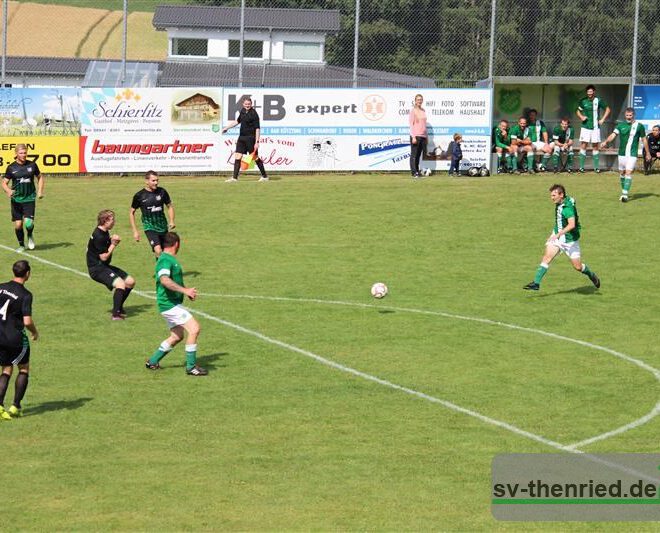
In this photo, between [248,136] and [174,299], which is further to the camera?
[248,136]

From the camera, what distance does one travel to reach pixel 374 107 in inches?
1490

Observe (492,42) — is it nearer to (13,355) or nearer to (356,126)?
(356,126)

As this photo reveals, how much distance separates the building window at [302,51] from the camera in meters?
63.0

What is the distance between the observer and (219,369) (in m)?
19.0

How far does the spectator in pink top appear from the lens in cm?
3682

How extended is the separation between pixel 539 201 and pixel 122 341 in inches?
643

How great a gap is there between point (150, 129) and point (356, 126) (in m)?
6.51

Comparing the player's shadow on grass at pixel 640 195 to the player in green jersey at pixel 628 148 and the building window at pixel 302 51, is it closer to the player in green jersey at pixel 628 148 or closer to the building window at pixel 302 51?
the player in green jersey at pixel 628 148

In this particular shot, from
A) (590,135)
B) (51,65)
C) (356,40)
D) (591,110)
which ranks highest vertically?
(51,65)

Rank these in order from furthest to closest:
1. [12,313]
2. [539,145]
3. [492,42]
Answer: [492,42] → [539,145] → [12,313]

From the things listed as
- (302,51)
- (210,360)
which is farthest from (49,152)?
(302,51)

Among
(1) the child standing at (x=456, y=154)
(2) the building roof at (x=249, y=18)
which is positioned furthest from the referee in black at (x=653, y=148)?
(2) the building roof at (x=249, y=18)

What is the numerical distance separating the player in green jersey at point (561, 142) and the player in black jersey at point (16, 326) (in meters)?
25.5

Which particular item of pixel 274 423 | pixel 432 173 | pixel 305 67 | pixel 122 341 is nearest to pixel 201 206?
pixel 432 173
